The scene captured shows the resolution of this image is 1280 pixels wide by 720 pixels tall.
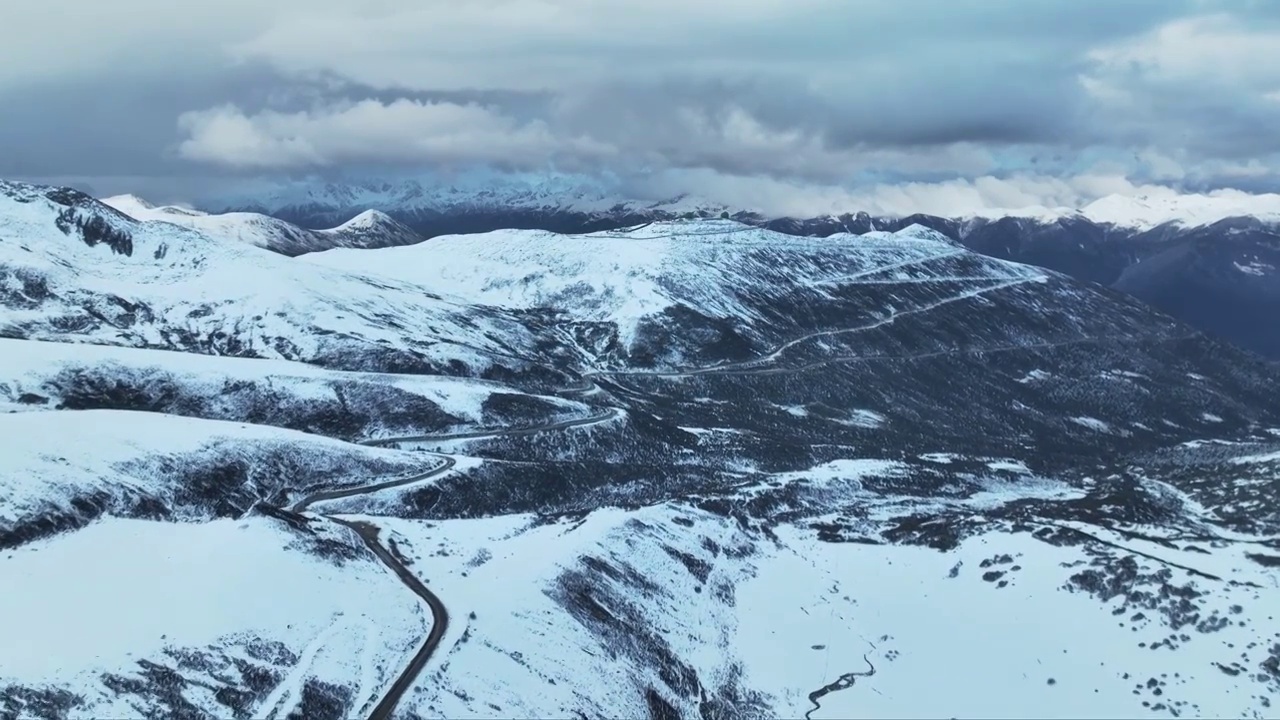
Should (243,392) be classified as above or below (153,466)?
below

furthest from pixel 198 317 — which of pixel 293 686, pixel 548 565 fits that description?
pixel 293 686

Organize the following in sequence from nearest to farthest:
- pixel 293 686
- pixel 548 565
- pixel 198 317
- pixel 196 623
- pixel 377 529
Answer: pixel 293 686 → pixel 196 623 → pixel 548 565 → pixel 377 529 → pixel 198 317

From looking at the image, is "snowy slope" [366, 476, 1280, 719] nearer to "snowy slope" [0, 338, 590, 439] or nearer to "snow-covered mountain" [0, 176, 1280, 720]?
"snow-covered mountain" [0, 176, 1280, 720]

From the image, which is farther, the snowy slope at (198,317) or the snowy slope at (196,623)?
the snowy slope at (198,317)

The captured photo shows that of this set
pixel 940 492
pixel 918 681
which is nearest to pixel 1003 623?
pixel 918 681

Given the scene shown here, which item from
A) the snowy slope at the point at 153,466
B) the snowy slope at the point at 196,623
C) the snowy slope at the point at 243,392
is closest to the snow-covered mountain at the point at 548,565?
the snowy slope at the point at 196,623

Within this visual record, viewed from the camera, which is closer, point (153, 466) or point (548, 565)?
point (548, 565)

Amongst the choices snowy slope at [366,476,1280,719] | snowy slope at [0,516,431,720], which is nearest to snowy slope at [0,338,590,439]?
snowy slope at [366,476,1280,719]

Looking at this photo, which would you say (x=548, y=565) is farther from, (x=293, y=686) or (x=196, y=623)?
(x=196, y=623)

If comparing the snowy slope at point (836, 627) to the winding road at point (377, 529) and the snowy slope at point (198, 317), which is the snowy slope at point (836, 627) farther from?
the snowy slope at point (198, 317)
